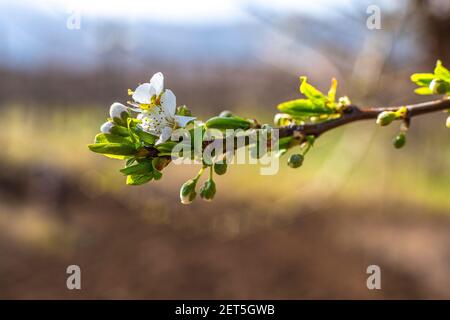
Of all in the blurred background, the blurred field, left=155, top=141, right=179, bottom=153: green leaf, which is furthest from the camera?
the blurred field

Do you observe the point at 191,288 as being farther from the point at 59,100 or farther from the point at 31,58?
the point at 31,58

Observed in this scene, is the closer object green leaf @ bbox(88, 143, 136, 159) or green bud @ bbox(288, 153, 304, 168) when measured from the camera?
green leaf @ bbox(88, 143, 136, 159)

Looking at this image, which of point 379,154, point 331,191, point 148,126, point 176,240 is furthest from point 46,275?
point 148,126

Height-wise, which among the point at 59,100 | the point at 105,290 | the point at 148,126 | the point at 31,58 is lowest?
the point at 148,126

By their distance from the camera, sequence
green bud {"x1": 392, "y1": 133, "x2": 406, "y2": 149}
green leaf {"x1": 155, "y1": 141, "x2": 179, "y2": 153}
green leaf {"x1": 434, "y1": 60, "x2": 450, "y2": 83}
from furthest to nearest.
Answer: green bud {"x1": 392, "y1": 133, "x2": 406, "y2": 149} < green leaf {"x1": 434, "y1": 60, "x2": 450, "y2": 83} < green leaf {"x1": 155, "y1": 141, "x2": 179, "y2": 153}

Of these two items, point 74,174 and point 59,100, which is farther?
point 59,100

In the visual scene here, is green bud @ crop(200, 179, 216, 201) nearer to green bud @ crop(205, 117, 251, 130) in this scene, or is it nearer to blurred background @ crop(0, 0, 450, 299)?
green bud @ crop(205, 117, 251, 130)

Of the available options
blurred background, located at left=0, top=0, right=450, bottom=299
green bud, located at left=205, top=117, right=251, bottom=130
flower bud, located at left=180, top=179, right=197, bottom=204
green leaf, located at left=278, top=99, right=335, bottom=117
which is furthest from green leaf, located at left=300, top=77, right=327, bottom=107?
blurred background, located at left=0, top=0, right=450, bottom=299
